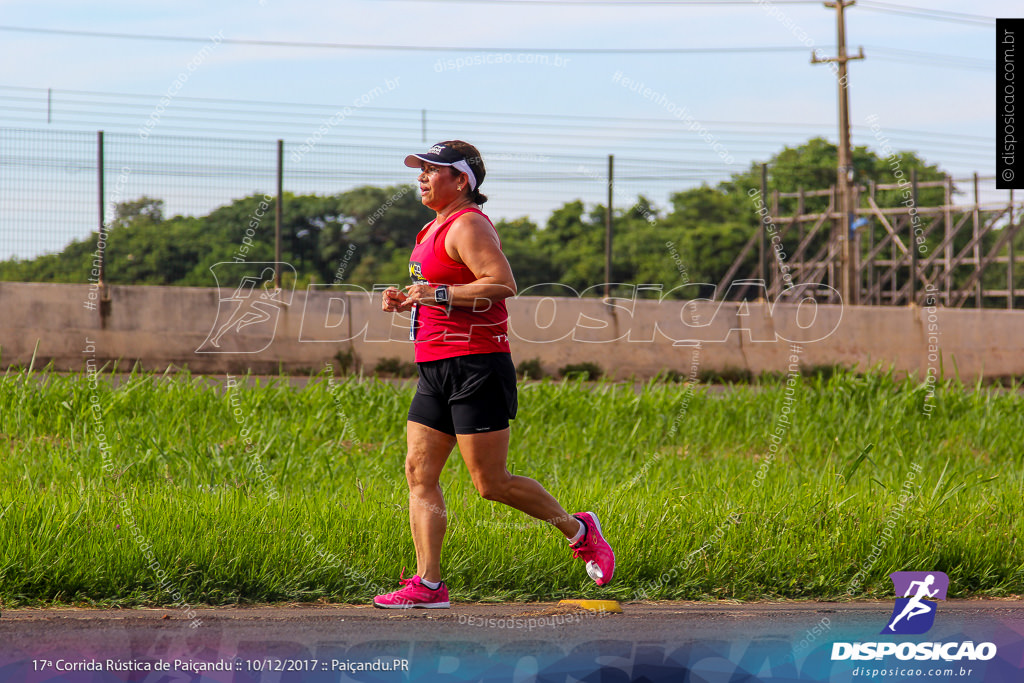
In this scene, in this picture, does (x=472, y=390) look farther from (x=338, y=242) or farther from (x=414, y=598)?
(x=338, y=242)

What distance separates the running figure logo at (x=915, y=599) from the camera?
168 inches

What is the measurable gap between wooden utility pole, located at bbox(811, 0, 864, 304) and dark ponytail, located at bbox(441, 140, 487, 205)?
12019 millimetres

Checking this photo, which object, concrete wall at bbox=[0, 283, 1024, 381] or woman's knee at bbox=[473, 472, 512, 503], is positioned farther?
concrete wall at bbox=[0, 283, 1024, 381]

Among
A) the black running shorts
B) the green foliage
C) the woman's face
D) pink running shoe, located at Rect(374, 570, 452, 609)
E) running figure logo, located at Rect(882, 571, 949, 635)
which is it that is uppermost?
the green foliage

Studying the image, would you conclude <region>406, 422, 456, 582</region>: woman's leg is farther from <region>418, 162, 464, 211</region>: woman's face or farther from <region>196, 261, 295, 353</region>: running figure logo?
<region>196, 261, 295, 353</region>: running figure logo

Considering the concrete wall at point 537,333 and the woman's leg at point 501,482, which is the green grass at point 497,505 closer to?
the woman's leg at point 501,482

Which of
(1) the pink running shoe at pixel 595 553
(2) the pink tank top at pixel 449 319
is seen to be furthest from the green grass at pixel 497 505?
(2) the pink tank top at pixel 449 319

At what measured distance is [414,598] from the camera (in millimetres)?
4258

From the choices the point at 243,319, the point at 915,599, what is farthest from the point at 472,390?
the point at 243,319

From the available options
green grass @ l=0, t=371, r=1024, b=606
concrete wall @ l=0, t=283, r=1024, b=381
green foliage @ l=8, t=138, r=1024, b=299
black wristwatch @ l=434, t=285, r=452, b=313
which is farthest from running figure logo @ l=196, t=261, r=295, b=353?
black wristwatch @ l=434, t=285, r=452, b=313

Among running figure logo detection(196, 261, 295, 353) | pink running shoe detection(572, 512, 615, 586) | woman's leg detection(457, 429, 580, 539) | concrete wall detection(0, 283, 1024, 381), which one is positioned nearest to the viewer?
woman's leg detection(457, 429, 580, 539)

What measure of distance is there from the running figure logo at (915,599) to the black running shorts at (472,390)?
6.07ft

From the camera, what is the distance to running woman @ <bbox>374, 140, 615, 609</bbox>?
4062 mm

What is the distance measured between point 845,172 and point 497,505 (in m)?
12.0
